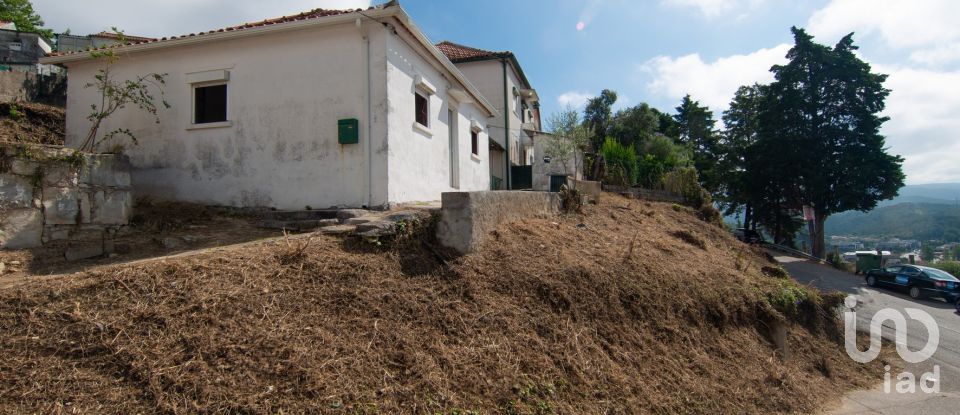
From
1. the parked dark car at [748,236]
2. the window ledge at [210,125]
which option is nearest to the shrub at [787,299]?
the window ledge at [210,125]

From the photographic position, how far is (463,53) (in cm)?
1900

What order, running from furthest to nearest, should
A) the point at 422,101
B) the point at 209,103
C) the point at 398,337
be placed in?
the point at 422,101 → the point at 209,103 → the point at 398,337

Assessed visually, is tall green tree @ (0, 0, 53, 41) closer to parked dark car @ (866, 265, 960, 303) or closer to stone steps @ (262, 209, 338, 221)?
stone steps @ (262, 209, 338, 221)

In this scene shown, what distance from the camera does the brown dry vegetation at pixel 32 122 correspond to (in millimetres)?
8586

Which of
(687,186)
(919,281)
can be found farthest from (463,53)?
(919,281)

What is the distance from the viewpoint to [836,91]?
24.2m

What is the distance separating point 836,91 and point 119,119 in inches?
1198

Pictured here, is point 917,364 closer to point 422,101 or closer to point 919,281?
point 422,101

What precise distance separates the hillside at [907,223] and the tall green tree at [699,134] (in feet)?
193

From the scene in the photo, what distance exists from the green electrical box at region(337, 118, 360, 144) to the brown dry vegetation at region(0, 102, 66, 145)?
5.99m

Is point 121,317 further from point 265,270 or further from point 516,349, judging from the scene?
point 516,349

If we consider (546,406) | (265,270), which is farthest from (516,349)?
(265,270)

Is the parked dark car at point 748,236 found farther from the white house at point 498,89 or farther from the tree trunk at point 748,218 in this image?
the white house at point 498,89

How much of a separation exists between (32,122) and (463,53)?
44.9 ft
